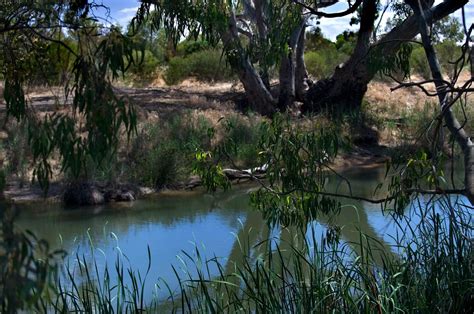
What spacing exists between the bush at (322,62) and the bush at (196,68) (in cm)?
252

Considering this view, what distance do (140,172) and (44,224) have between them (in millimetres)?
2661

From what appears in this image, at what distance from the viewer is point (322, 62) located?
23.6m

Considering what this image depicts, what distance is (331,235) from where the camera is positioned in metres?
5.50

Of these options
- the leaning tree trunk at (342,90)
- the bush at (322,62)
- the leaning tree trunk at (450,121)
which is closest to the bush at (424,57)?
the bush at (322,62)

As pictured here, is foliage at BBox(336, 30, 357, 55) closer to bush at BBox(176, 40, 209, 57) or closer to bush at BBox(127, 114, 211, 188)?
bush at BBox(176, 40, 209, 57)

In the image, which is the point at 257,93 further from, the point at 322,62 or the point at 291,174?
the point at 291,174

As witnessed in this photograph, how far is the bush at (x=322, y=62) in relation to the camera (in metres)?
23.3

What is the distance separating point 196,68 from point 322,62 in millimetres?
3627

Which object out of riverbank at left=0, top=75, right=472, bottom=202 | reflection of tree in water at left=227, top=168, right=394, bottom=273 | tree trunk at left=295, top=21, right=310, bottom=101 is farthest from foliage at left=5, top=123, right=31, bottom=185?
tree trunk at left=295, top=21, right=310, bottom=101

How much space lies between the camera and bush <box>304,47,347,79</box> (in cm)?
2334

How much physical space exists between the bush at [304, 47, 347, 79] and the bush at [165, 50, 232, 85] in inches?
99.3

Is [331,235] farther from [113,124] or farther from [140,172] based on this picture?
[140,172]

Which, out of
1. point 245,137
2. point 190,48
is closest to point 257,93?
point 245,137

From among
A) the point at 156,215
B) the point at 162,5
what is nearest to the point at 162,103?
the point at 156,215
